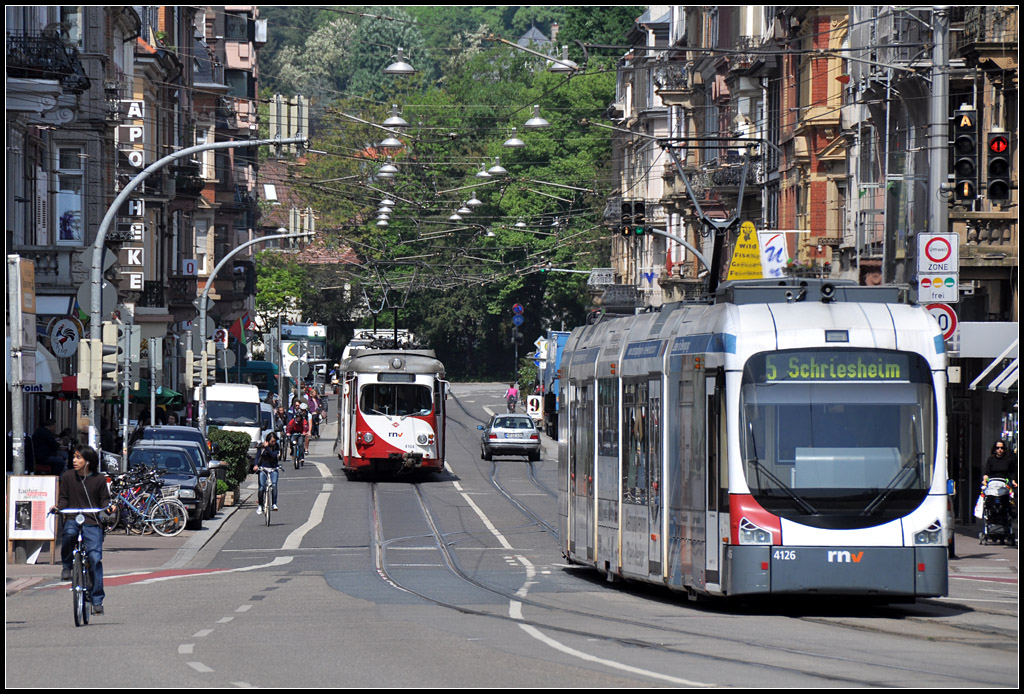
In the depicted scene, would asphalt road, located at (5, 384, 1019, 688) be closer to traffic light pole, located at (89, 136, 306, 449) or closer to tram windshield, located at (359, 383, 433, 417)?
traffic light pole, located at (89, 136, 306, 449)

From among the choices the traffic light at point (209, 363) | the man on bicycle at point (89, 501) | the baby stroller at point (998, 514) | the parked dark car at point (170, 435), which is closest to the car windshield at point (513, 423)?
the traffic light at point (209, 363)

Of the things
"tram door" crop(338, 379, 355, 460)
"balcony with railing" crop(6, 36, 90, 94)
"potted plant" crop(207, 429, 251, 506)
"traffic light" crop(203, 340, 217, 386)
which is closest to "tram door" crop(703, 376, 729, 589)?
"balcony with railing" crop(6, 36, 90, 94)

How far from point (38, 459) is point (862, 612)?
17.8 meters

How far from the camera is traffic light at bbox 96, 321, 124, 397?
27.3 metres

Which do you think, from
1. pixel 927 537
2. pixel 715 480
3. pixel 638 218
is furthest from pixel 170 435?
pixel 927 537

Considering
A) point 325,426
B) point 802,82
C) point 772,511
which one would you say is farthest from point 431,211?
point 772,511

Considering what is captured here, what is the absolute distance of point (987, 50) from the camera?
103 feet

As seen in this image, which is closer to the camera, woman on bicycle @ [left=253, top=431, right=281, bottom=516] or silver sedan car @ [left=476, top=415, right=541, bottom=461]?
woman on bicycle @ [left=253, top=431, right=281, bottom=516]

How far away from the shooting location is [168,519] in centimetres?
3153

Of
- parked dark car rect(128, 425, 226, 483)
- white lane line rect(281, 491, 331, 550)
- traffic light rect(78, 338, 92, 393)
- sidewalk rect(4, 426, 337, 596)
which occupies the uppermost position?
traffic light rect(78, 338, 92, 393)

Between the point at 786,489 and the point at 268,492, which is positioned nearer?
the point at 786,489

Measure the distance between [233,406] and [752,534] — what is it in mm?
42733

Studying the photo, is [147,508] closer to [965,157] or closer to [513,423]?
[965,157]

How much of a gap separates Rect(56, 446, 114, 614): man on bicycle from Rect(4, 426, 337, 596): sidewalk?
354 cm
